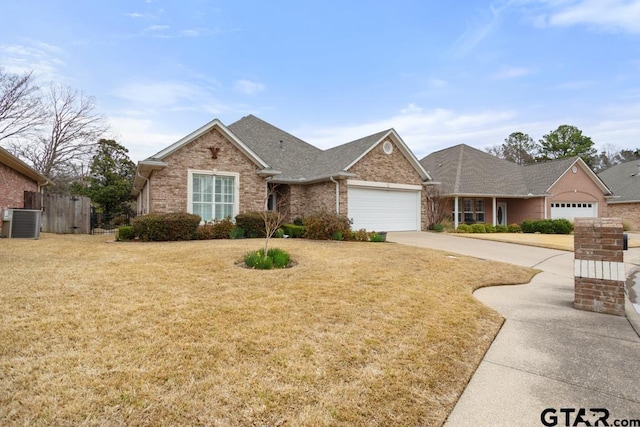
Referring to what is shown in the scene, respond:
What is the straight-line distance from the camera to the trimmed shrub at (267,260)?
716 centimetres

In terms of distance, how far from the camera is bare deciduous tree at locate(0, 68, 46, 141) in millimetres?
24016

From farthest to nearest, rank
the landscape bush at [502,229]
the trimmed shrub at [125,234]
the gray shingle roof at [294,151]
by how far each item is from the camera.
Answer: the landscape bush at [502,229], the gray shingle roof at [294,151], the trimmed shrub at [125,234]

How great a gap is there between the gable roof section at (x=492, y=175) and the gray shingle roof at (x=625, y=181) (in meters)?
4.89

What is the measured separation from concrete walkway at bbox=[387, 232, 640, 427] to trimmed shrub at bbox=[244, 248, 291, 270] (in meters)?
4.32

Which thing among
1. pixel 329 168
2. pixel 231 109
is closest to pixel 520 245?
pixel 329 168

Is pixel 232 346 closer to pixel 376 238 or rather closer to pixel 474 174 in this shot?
pixel 376 238

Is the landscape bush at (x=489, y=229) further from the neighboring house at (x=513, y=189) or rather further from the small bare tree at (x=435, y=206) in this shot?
the small bare tree at (x=435, y=206)

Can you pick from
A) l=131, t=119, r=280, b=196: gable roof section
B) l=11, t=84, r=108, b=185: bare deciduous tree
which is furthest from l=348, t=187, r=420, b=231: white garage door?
l=11, t=84, r=108, b=185: bare deciduous tree

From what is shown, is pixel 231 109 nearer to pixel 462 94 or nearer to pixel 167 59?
pixel 167 59

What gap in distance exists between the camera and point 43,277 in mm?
5828

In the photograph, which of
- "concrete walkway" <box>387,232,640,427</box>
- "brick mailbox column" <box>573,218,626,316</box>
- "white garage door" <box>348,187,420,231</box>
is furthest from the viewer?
"white garage door" <box>348,187,420,231</box>

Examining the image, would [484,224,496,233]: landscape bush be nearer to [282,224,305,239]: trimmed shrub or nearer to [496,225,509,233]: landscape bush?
[496,225,509,233]: landscape bush

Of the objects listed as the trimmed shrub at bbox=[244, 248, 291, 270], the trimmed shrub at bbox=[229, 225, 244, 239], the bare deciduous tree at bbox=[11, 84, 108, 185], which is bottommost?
the trimmed shrub at bbox=[244, 248, 291, 270]

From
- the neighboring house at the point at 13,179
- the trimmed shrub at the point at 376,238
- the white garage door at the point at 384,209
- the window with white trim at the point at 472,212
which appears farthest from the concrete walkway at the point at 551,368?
the window with white trim at the point at 472,212
